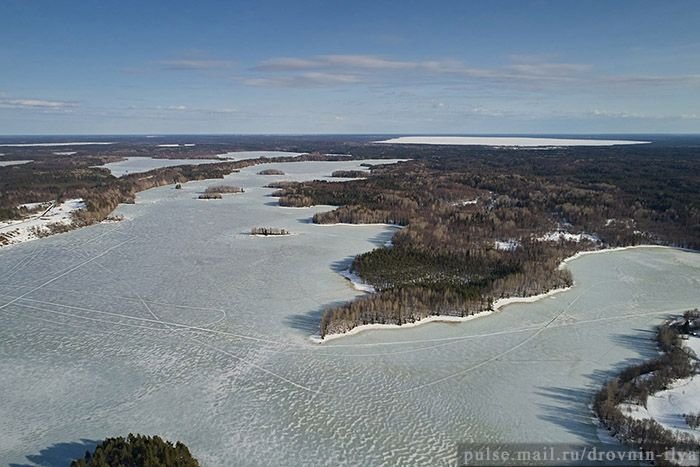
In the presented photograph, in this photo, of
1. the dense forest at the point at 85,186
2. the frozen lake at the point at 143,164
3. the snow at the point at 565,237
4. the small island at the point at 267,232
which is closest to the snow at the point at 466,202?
the snow at the point at 565,237

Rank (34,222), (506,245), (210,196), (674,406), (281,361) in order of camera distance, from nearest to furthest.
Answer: (674,406) < (281,361) < (506,245) < (34,222) < (210,196)

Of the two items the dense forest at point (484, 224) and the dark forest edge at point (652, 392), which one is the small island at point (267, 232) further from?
the dark forest edge at point (652, 392)

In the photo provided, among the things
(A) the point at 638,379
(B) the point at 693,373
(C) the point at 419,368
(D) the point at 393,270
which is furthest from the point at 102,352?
(B) the point at 693,373

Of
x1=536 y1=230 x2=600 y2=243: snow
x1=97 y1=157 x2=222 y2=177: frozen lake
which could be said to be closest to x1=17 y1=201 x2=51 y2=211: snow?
x1=97 y1=157 x2=222 y2=177: frozen lake

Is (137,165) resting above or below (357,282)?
above

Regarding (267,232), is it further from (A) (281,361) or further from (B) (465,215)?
(A) (281,361)

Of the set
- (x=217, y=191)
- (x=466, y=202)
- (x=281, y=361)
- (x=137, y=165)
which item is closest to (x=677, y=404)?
(x=281, y=361)

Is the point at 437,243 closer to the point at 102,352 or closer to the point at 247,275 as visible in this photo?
the point at 247,275
